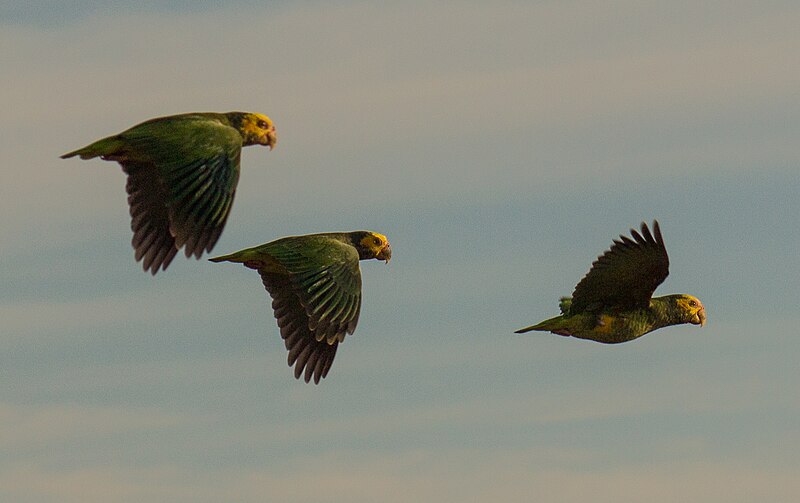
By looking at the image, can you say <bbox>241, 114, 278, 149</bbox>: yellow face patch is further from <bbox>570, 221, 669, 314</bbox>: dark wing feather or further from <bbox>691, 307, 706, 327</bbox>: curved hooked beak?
<bbox>691, 307, 706, 327</bbox>: curved hooked beak

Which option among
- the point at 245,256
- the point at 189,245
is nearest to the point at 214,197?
the point at 189,245

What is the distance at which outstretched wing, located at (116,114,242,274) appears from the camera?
2973 centimetres

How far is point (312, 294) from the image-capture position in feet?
111

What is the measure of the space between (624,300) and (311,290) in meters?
6.36

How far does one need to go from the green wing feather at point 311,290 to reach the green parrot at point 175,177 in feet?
11.1

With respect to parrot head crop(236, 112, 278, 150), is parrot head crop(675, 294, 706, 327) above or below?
below

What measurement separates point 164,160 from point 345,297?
198 inches

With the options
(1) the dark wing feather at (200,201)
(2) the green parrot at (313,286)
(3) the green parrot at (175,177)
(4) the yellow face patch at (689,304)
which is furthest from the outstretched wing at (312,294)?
(4) the yellow face patch at (689,304)

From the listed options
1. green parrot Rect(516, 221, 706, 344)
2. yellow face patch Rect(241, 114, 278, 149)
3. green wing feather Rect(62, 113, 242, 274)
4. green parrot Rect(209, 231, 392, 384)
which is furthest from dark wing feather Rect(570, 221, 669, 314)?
green wing feather Rect(62, 113, 242, 274)

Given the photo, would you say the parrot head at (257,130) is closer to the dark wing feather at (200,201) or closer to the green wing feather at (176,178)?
the green wing feather at (176,178)

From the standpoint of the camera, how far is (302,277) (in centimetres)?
3422

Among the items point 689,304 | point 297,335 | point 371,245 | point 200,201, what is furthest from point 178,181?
point 689,304

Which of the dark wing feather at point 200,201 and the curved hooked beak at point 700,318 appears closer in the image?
the dark wing feather at point 200,201

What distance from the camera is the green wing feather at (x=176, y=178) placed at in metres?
29.8
